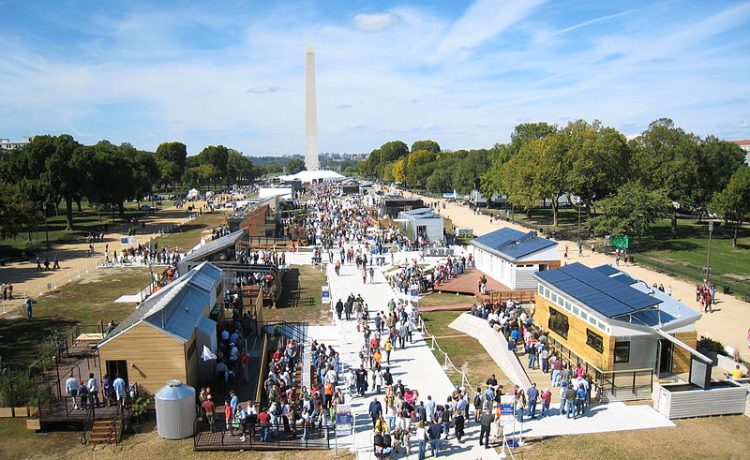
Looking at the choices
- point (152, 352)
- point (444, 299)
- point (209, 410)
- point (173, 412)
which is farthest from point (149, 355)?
point (444, 299)

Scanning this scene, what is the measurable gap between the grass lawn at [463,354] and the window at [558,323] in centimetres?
302

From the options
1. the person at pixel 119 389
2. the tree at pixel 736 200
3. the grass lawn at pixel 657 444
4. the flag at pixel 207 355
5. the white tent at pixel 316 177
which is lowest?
the grass lawn at pixel 657 444

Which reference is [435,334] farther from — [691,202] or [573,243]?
[691,202]

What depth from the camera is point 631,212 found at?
45.6 m

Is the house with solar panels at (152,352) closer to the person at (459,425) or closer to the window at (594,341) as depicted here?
the person at (459,425)

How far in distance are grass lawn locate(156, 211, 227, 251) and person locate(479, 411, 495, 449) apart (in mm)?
37737

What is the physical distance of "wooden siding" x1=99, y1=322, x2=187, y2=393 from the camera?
53.8 ft

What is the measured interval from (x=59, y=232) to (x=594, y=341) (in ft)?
190

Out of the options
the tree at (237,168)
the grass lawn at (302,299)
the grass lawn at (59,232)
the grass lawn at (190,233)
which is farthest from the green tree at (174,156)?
the grass lawn at (302,299)

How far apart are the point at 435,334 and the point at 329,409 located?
904 cm

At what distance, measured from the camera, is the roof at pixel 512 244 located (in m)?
30.6

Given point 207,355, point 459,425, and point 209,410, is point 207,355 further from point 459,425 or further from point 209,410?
point 459,425

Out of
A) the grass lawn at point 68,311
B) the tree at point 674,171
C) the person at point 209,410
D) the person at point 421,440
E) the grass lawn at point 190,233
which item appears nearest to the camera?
the person at point 421,440

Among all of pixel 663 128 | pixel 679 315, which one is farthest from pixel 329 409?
pixel 663 128
